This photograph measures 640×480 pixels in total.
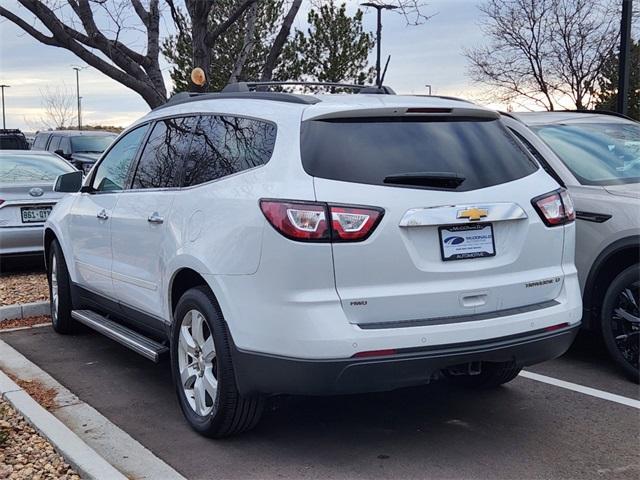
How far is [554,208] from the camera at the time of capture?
422 cm

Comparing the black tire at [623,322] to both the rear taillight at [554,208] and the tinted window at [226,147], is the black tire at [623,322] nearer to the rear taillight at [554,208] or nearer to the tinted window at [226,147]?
the rear taillight at [554,208]

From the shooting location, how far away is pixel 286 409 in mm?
4848

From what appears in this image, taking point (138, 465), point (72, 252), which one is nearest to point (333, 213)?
point (138, 465)

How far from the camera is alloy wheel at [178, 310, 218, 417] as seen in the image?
425 centimetres

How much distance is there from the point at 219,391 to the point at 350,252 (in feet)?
3.59

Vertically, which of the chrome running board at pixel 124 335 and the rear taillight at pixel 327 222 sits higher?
the rear taillight at pixel 327 222

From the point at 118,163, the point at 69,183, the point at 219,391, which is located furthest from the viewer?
the point at 69,183

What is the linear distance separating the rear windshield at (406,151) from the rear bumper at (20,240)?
6257mm

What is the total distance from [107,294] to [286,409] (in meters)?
1.76

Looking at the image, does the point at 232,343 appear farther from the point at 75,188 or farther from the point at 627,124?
the point at 627,124

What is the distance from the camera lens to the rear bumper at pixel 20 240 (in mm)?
9101

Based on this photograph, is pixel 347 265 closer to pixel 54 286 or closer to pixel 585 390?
pixel 585 390

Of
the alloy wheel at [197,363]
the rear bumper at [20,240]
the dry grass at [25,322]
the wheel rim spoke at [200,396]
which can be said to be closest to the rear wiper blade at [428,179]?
the alloy wheel at [197,363]

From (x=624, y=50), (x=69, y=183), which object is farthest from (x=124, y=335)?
(x=624, y=50)
